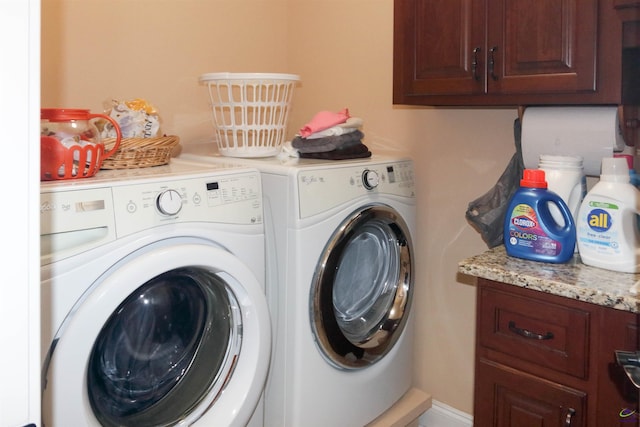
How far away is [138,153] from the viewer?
1704mm

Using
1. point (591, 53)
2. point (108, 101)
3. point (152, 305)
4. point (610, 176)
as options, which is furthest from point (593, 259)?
point (108, 101)

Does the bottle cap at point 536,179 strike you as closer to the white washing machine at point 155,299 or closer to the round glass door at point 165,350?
the white washing machine at point 155,299

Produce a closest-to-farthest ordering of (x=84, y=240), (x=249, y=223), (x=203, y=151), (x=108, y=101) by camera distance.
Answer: (x=84, y=240)
(x=249, y=223)
(x=108, y=101)
(x=203, y=151)

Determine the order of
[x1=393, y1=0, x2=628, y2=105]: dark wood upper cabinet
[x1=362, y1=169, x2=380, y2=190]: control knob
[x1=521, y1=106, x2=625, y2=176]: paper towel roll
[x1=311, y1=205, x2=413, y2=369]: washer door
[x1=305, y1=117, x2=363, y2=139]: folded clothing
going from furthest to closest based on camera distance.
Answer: [x1=305, y1=117, x2=363, y2=139]: folded clothing
[x1=362, y1=169, x2=380, y2=190]: control knob
[x1=311, y1=205, x2=413, y2=369]: washer door
[x1=521, y1=106, x2=625, y2=176]: paper towel roll
[x1=393, y1=0, x2=628, y2=105]: dark wood upper cabinet

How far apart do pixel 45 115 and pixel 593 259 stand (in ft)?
5.00

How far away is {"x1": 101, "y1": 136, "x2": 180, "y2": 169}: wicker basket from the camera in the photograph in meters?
1.66

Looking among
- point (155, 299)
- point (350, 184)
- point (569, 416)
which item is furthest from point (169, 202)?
point (569, 416)

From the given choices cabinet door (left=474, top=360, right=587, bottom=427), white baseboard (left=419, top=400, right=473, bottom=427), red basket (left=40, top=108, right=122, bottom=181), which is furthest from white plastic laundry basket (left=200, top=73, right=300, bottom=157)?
white baseboard (left=419, top=400, right=473, bottom=427)

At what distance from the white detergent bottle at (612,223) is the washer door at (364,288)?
658 mm

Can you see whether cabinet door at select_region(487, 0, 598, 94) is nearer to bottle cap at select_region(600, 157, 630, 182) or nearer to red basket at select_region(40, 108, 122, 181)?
bottle cap at select_region(600, 157, 630, 182)

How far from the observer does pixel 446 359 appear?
2262mm

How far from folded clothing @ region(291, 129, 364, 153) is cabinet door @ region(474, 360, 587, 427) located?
0.87 m

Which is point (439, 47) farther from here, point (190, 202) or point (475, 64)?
point (190, 202)

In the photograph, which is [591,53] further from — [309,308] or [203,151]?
[203,151]
